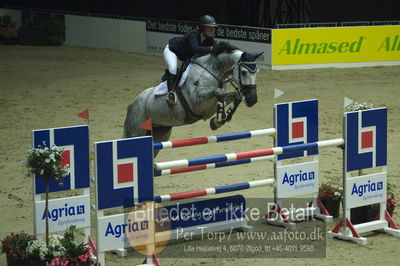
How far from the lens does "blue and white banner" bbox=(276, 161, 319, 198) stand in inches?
382

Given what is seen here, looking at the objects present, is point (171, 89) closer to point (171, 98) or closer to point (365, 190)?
point (171, 98)

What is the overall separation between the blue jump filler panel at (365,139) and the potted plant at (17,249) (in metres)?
3.54

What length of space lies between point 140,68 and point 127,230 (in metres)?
13.3

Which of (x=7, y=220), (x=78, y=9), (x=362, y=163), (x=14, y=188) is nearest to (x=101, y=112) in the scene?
(x=14, y=188)

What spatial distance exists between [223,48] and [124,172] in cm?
267

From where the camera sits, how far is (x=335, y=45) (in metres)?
20.2

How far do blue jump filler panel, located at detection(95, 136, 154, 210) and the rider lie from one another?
2095 mm

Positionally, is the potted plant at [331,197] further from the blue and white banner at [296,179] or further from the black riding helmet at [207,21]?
the black riding helmet at [207,21]

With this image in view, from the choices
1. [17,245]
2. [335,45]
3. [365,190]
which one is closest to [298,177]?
[365,190]

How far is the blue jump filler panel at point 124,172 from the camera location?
7.63 m

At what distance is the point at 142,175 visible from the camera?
7883 millimetres

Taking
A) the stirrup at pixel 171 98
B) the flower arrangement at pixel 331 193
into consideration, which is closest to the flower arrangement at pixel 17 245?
the stirrup at pixel 171 98

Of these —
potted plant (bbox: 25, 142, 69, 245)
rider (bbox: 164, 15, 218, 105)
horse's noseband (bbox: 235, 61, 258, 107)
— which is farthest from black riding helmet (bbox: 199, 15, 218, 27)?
potted plant (bbox: 25, 142, 69, 245)

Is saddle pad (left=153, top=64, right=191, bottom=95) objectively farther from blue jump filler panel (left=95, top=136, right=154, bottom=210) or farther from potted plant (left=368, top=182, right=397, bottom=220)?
potted plant (left=368, top=182, right=397, bottom=220)
